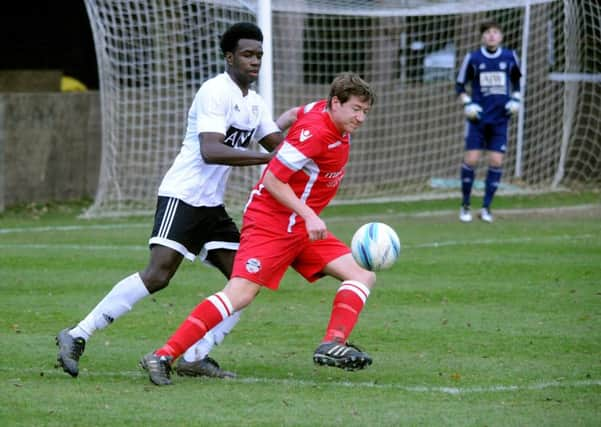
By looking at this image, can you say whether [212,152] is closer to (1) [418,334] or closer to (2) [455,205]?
(1) [418,334]

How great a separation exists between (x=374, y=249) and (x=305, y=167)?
1.92 ft

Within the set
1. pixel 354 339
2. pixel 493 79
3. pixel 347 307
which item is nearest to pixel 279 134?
pixel 347 307

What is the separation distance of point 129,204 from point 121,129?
3.42 feet

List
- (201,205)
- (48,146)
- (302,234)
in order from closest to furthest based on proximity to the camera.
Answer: (302,234), (201,205), (48,146)

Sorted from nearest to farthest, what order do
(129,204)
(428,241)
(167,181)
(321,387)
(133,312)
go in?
(321,387) < (167,181) < (133,312) < (428,241) < (129,204)

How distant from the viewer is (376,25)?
18.4m

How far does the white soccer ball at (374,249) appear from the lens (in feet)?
21.5

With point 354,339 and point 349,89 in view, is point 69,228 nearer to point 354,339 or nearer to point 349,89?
point 354,339

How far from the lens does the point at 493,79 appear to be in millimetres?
14383

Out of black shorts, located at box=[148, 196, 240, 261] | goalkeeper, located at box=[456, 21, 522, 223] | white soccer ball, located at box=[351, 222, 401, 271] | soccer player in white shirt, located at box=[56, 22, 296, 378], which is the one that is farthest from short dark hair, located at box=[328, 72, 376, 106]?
goalkeeper, located at box=[456, 21, 522, 223]

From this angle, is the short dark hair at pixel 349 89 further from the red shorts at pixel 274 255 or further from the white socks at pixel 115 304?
the white socks at pixel 115 304

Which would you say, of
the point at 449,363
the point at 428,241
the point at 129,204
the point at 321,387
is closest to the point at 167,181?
the point at 321,387

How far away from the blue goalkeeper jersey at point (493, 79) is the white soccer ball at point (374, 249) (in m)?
8.00

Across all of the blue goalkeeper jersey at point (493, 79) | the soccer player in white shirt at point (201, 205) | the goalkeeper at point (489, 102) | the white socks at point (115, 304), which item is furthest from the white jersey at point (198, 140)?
the blue goalkeeper jersey at point (493, 79)
